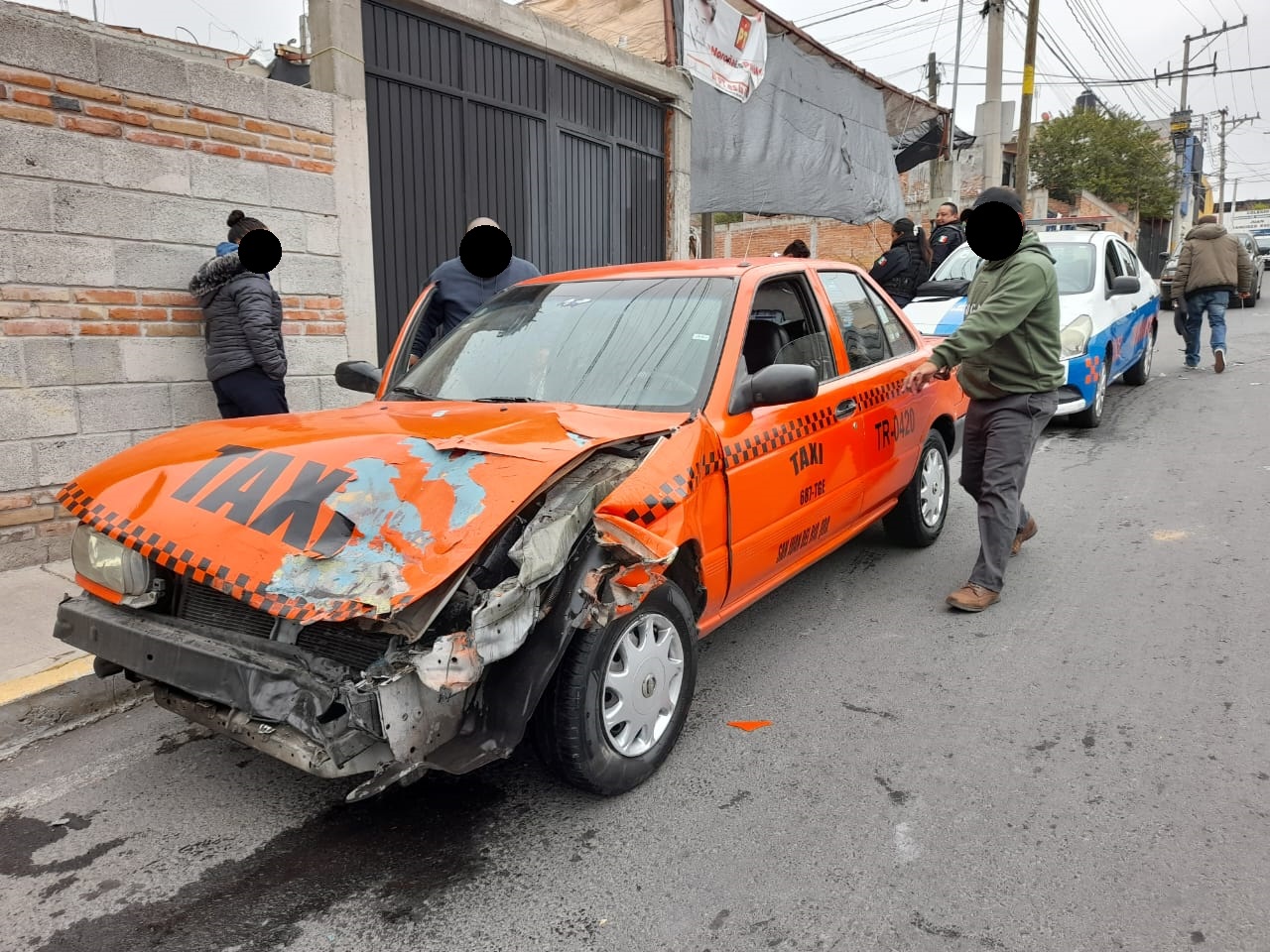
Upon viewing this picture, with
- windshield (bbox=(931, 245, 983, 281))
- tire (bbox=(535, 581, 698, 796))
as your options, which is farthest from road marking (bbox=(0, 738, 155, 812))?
windshield (bbox=(931, 245, 983, 281))

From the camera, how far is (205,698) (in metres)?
2.51

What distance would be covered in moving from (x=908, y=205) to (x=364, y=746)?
81.4ft

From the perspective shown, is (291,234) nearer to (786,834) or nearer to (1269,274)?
(786,834)

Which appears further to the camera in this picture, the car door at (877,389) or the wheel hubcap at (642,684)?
the car door at (877,389)

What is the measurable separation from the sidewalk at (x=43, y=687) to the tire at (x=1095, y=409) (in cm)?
743

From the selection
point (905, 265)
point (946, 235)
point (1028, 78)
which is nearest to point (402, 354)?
point (905, 265)

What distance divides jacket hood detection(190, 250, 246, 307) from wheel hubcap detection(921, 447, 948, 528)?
4035 mm

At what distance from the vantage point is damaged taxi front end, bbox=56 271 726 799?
225 cm

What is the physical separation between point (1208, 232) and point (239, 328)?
1046cm

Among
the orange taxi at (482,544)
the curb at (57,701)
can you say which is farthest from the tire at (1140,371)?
the curb at (57,701)

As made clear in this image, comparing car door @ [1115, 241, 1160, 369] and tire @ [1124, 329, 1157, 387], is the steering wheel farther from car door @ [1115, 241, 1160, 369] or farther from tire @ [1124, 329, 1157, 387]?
tire @ [1124, 329, 1157, 387]

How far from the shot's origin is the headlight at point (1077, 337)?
743cm

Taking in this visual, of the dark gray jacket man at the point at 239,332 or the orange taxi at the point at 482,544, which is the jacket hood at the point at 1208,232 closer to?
the orange taxi at the point at 482,544

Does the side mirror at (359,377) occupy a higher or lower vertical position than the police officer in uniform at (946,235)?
lower
